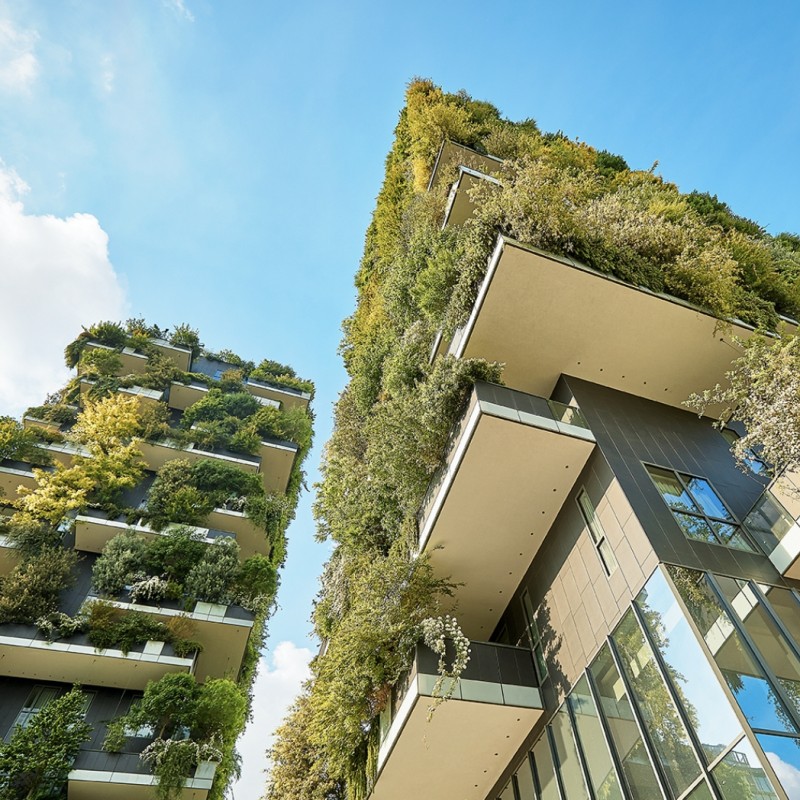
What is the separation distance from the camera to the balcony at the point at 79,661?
14422 mm

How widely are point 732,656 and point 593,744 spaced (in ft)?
8.41

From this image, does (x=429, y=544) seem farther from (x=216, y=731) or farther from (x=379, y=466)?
(x=216, y=731)

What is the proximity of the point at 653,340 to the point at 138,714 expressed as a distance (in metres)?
14.8

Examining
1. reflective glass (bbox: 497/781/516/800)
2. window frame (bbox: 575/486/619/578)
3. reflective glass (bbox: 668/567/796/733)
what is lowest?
reflective glass (bbox: 497/781/516/800)

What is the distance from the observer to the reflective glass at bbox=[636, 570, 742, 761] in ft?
18.7

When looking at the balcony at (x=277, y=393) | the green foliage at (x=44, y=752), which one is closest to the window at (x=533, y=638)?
the green foliage at (x=44, y=752)

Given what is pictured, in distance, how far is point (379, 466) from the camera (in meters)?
11.8

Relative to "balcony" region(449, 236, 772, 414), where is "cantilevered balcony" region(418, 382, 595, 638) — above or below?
below

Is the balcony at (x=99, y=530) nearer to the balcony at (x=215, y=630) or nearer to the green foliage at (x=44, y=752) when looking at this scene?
the balcony at (x=215, y=630)

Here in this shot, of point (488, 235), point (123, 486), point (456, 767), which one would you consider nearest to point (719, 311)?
point (488, 235)

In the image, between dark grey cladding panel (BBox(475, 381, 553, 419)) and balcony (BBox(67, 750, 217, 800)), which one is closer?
dark grey cladding panel (BBox(475, 381, 553, 419))

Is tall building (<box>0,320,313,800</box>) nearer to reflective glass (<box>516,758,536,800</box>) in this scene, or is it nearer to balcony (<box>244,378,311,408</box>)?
balcony (<box>244,378,311,408</box>)

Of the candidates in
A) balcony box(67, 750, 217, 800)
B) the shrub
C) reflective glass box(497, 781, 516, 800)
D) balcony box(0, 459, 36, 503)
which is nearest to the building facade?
reflective glass box(497, 781, 516, 800)

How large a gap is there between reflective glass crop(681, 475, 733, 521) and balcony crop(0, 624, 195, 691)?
1371cm
